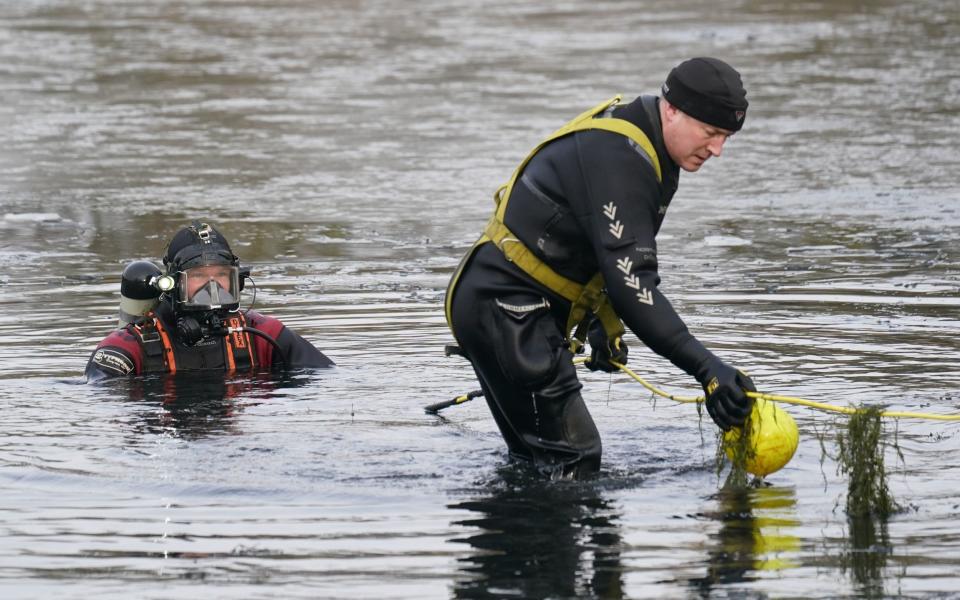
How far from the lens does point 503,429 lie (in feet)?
21.5

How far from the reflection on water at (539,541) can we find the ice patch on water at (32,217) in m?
8.05

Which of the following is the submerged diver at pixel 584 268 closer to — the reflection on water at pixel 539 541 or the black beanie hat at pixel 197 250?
the reflection on water at pixel 539 541

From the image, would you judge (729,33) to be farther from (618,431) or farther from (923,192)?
(618,431)

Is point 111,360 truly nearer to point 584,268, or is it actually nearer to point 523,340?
point 523,340

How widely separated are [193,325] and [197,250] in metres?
0.37

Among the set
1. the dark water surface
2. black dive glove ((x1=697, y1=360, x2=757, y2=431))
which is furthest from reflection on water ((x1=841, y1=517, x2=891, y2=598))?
black dive glove ((x1=697, y1=360, x2=757, y2=431))

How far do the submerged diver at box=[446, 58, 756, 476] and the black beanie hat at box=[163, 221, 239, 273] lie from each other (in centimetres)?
225

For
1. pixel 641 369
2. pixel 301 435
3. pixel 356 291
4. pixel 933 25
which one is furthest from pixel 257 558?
pixel 933 25

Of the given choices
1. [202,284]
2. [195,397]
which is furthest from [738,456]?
[202,284]

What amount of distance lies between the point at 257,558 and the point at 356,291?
5.47 m

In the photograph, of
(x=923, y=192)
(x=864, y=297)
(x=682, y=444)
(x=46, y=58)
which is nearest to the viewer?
(x=682, y=444)

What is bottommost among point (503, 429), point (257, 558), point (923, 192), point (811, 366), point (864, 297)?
point (257, 558)

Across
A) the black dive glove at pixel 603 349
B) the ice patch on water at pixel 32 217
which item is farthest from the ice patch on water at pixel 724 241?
the black dive glove at pixel 603 349

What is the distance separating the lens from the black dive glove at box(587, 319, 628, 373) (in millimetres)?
6359
